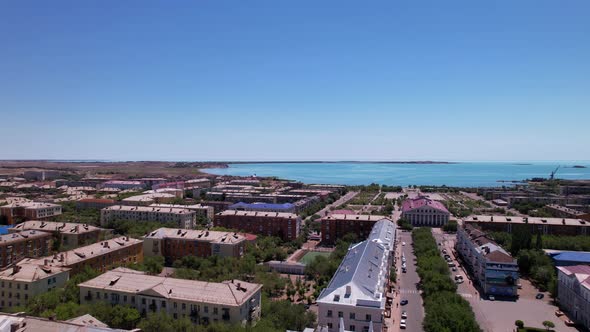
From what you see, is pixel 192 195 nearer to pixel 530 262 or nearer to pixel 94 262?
pixel 94 262

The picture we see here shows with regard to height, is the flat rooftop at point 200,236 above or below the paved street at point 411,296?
above

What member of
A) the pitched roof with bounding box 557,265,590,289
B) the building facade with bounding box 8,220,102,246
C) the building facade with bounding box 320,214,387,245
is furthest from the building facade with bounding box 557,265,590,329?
the building facade with bounding box 8,220,102,246

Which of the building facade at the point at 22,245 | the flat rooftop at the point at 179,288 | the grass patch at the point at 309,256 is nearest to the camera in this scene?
the flat rooftop at the point at 179,288

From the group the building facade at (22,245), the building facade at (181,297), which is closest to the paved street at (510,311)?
the building facade at (181,297)

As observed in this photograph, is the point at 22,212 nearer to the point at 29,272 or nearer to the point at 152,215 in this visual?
the point at 152,215

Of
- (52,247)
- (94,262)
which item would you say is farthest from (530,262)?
(52,247)

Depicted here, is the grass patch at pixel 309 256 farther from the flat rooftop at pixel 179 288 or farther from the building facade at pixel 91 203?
the building facade at pixel 91 203

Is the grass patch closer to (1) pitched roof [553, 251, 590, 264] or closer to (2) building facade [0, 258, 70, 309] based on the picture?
(1) pitched roof [553, 251, 590, 264]
